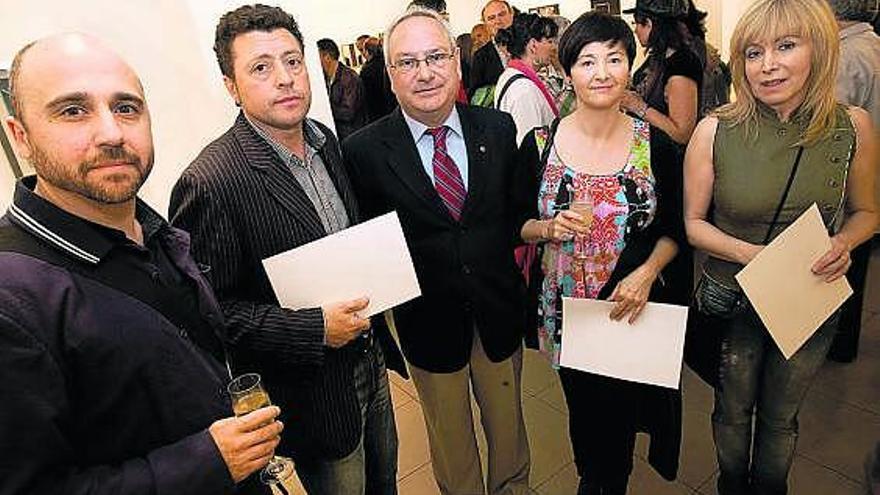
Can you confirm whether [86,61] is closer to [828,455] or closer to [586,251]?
[586,251]

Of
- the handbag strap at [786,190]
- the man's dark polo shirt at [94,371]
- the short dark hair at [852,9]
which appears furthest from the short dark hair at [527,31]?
the man's dark polo shirt at [94,371]

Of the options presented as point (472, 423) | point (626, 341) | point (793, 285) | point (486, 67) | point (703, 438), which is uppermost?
point (486, 67)

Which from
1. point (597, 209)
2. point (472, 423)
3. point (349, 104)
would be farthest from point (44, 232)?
point (349, 104)

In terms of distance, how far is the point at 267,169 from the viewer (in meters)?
1.38

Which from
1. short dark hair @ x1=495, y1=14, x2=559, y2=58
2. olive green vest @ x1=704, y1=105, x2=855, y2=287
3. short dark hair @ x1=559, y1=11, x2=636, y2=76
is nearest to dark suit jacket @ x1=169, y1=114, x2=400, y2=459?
short dark hair @ x1=559, y1=11, x2=636, y2=76

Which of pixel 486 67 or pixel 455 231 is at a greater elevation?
pixel 486 67

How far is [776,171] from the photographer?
1513 millimetres

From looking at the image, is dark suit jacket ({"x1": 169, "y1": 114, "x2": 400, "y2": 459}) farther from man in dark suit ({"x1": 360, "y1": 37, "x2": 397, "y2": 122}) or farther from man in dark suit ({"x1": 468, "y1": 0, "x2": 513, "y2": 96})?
man in dark suit ({"x1": 360, "y1": 37, "x2": 397, "y2": 122})

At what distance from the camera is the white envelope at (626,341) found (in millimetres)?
1575

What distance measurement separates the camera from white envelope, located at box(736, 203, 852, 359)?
1.45m

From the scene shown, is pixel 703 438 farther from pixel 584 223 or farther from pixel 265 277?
pixel 265 277

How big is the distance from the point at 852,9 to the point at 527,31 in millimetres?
1554

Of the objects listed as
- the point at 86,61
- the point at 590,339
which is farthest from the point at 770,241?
the point at 86,61

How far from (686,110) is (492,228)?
1515 millimetres
